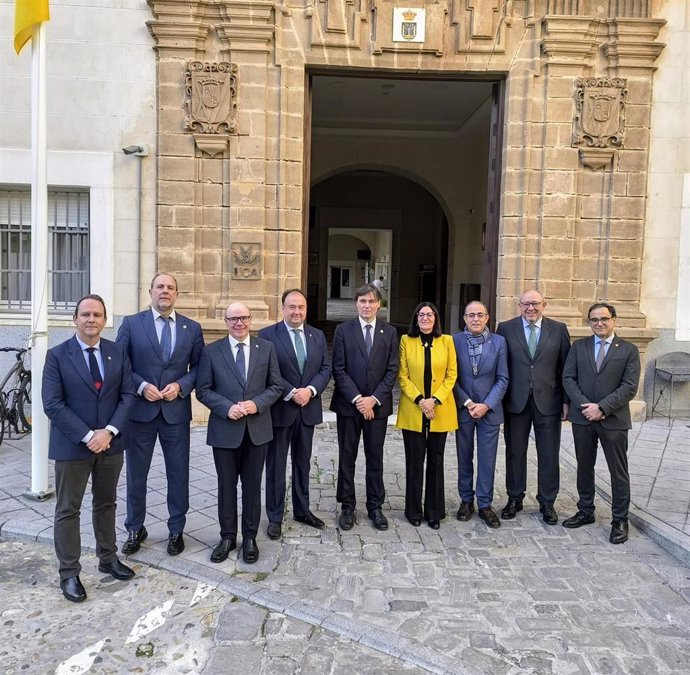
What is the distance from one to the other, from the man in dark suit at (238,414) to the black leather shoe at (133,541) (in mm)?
546

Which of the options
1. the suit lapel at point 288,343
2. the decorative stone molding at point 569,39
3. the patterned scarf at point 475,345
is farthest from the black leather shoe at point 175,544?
the decorative stone molding at point 569,39

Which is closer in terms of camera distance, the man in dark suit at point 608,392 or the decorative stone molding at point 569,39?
the man in dark suit at point 608,392

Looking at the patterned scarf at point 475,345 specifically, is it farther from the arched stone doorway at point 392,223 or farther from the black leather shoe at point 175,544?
the arched stone doorway at point 392,223

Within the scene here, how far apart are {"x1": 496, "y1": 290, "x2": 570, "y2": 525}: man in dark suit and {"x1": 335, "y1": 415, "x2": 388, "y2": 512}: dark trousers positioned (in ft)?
3.53

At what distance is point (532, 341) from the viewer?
5.25 meters

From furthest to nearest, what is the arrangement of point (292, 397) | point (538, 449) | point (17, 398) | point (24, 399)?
point (24, 399) → point (17, 398) → point (538, 449) → point (292, 397)

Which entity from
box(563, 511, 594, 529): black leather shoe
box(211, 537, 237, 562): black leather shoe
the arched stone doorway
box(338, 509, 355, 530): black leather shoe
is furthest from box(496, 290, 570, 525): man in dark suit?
the arched stone doorway

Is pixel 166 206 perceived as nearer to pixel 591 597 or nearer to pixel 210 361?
pixel 210 361

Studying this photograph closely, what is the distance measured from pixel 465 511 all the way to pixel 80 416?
3.02 metres

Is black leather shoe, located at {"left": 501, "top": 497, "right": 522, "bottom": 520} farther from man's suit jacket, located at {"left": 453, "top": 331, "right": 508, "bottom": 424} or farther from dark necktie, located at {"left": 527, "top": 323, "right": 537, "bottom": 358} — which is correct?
dark necktie, located at {"left": 527, "top": 323, "right": 537, "bottom": 358}

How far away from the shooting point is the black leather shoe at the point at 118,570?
4168mm

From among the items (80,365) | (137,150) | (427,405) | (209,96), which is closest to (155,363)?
(80,365)

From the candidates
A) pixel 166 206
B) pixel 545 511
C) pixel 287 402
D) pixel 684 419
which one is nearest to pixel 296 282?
pixel 166 206

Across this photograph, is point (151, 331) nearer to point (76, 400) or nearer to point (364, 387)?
point (76, 400)
